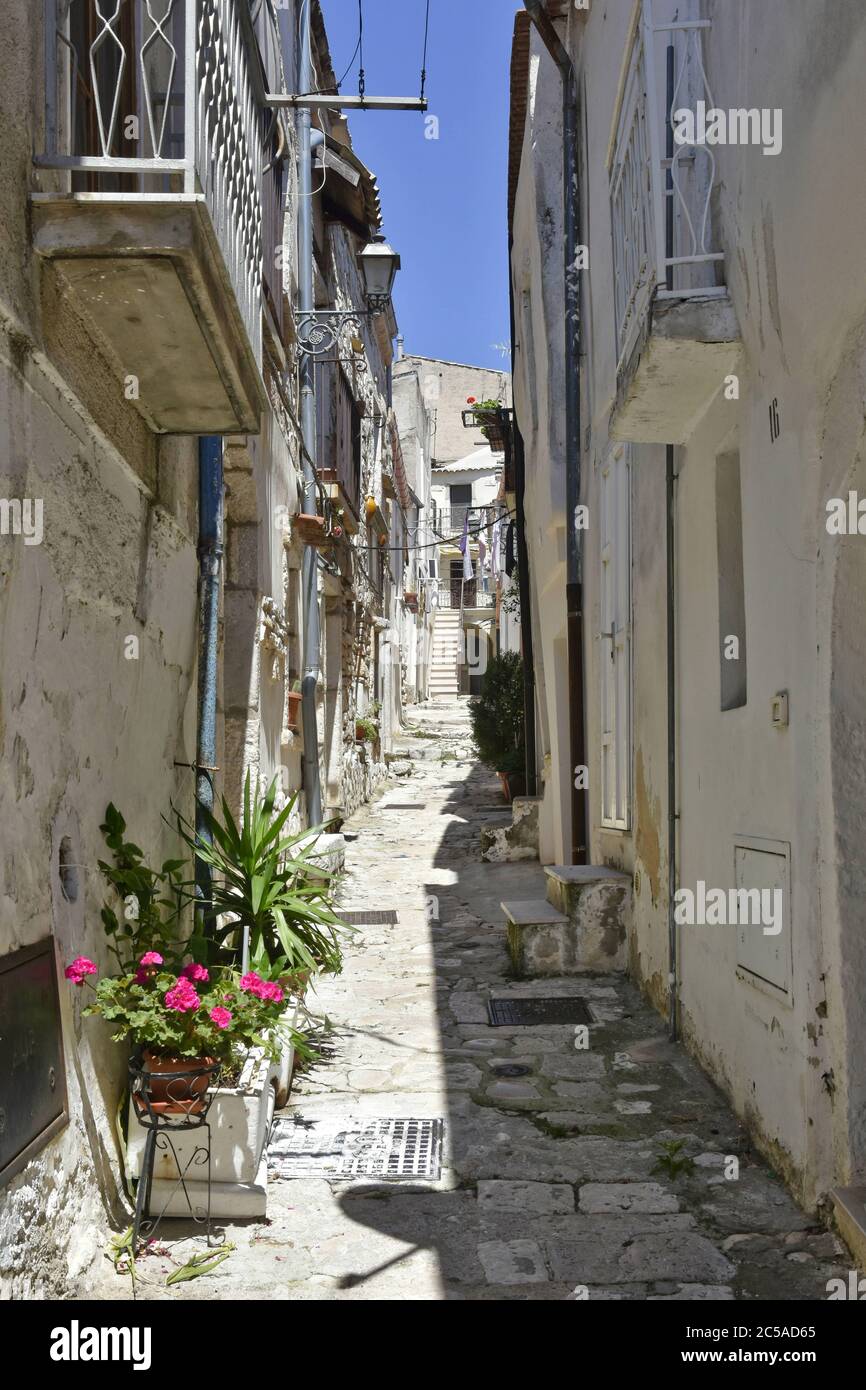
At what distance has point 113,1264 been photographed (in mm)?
3273

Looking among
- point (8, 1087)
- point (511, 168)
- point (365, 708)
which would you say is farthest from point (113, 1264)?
point (365, 708)

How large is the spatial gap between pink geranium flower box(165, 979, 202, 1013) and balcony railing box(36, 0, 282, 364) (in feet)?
6.88

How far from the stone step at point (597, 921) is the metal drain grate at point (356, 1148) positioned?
2651mm

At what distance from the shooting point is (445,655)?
132ft

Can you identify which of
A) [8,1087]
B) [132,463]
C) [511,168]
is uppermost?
[511,168]

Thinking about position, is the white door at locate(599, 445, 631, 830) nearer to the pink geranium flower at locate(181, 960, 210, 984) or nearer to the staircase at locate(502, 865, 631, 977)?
the staircase at locate(502, 865, 631, 977)

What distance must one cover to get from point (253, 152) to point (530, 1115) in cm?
388

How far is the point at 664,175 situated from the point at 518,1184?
3.79 meters

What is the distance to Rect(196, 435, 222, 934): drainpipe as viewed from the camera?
537 cm

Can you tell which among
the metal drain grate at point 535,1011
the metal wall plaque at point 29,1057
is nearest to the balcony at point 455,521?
the metal drain grate at point 535,1011

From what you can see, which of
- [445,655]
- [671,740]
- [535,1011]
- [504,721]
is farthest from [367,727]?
[445,655]

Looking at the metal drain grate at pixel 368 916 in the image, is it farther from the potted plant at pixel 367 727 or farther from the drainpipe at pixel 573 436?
the potted plant at pixel 367 727

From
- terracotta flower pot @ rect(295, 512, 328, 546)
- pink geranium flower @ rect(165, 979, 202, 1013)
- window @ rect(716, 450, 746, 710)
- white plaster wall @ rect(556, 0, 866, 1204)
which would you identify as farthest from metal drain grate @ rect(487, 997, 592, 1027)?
terracotta flower pot @ rect(295, 512, 328, 546)

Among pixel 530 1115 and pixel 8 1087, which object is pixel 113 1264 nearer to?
pixel 8 1087
